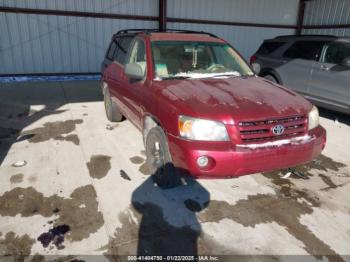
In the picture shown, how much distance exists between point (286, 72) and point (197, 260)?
224 inches

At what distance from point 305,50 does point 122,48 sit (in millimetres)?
4213

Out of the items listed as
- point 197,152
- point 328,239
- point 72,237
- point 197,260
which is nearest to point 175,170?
point 197,152

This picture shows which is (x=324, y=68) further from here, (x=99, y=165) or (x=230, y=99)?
(x=99, y=165)

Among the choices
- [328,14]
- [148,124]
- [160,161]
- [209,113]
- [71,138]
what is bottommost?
[71,138]

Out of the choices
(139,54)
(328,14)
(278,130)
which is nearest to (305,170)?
(278,130)

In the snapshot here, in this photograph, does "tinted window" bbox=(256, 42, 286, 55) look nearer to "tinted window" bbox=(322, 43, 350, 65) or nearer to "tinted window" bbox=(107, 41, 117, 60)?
"tinted window" bbox=(322, 43, 350, 65)

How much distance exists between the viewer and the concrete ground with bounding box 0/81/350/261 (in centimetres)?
259

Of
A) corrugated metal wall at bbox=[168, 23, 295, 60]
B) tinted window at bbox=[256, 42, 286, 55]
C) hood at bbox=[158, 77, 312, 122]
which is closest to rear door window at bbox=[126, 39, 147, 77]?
hood at bbox=[158, 77, 312, 122]

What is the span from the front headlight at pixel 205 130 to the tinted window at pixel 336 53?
14.4 ft

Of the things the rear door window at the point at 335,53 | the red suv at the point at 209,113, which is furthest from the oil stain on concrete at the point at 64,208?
the rear door window at the point at 335,53

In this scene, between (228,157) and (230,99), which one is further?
(230,99)

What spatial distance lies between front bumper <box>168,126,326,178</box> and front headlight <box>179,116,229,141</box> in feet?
0.19

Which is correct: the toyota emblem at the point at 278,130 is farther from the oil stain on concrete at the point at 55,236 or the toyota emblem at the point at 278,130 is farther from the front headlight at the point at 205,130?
the oil stain on concrete at the point at 55,236

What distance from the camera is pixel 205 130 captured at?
2809mm
